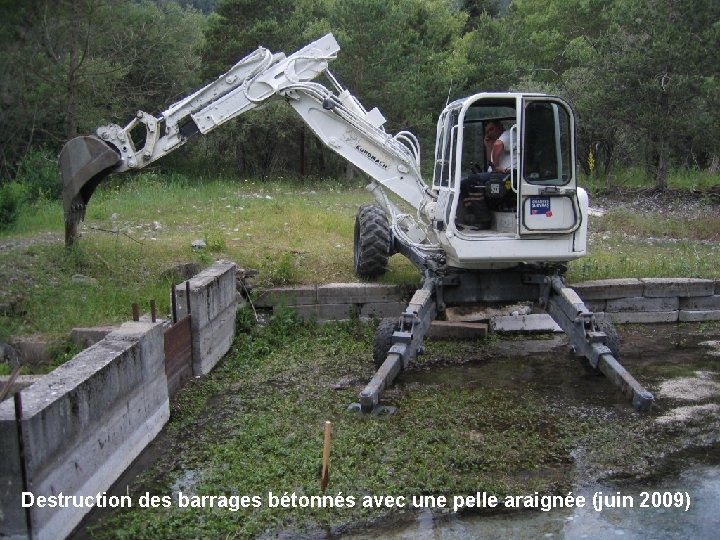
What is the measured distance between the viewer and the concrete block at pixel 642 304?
1055 centimetres

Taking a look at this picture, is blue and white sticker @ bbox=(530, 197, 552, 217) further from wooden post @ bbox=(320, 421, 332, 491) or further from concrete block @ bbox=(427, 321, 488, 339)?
wooden post @ bbox=(320, 421, 332, 491)

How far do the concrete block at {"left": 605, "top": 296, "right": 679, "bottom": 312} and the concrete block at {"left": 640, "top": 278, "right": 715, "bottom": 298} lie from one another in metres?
0.07

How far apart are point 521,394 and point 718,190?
13.0 metres

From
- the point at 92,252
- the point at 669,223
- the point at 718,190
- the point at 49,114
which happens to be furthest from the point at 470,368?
the point at 49,114

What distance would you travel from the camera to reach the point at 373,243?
1052 cm

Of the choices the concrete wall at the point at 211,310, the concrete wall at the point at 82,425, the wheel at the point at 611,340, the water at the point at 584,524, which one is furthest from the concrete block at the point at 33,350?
the wheel at the point at 611,340

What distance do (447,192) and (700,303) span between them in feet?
14.5

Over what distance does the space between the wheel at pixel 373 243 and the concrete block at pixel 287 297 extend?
2.62ft

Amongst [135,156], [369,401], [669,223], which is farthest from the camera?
[669,223]

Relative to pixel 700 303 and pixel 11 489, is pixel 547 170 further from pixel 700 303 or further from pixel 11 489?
pixel 11 489

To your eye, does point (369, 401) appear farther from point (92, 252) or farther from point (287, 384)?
point (92, 252)

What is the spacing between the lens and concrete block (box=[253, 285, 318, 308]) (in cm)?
1028

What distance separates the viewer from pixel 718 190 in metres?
18.5

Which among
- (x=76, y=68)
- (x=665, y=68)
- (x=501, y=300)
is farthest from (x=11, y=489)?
(x=665, y=68)
